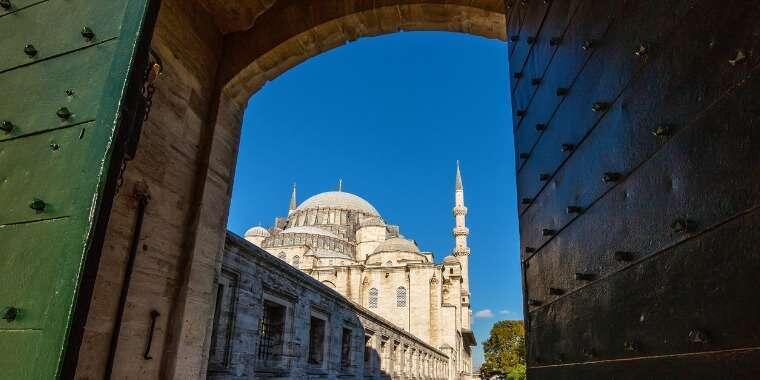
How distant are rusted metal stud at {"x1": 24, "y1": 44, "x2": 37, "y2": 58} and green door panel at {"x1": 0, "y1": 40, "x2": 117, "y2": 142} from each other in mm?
57

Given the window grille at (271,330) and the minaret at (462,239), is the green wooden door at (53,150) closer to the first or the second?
the window grille at (271,330)

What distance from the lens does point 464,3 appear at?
3768mm

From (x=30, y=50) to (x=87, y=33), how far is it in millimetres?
343

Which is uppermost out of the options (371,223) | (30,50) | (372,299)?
(371,223)

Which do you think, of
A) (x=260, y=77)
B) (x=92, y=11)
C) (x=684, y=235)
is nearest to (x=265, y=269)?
(x=260, y=77)

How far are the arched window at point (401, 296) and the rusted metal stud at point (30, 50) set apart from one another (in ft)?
108

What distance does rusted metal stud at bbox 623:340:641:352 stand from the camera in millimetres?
1346

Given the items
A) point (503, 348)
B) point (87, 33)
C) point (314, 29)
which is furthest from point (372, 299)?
point (87, 33)

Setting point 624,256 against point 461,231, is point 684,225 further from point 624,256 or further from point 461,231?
point 461,231

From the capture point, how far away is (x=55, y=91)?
2.00 m

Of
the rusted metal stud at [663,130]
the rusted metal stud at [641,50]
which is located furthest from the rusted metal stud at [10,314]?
the rusted metal stud at [641,50]

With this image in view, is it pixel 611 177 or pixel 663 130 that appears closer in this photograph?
pixel 663 130

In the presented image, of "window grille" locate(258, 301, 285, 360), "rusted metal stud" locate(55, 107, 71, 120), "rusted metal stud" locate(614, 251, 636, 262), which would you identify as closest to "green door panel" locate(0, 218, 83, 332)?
"rusted metal stud" locate(55, 107, 71, 120)

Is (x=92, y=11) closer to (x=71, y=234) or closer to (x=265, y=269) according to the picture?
(x=71, y=234)
